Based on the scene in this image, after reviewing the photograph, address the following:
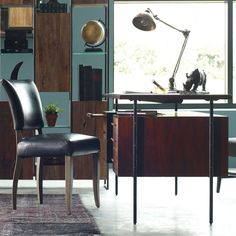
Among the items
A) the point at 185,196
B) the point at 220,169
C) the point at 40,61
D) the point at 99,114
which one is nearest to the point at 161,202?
the point at 185,196

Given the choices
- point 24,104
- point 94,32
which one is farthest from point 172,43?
Answer: point 24,104

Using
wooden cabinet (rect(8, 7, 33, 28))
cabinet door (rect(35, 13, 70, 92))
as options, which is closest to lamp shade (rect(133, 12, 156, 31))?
cabinet door (rect(35, 13, 70, 92))

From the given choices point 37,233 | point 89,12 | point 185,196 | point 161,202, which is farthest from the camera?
point 89,12

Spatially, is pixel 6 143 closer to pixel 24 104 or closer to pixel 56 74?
pixel 56 74

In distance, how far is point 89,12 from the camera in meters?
7.05

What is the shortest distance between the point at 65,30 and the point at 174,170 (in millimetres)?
1942

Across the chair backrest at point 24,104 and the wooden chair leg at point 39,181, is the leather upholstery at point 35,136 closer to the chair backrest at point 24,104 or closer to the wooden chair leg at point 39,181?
the chair backrest at point 24,104

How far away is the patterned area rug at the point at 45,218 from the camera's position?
3.69 m

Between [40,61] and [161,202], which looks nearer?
[161,202]

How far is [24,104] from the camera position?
15.1 ft

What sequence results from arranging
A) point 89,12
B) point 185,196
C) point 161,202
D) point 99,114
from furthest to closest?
point 89,12, point 99,114, point 185,196, point 161,202

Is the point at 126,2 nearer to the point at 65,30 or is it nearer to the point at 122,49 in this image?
the point at 122,49

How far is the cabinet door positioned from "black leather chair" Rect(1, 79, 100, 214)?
79 centimetres

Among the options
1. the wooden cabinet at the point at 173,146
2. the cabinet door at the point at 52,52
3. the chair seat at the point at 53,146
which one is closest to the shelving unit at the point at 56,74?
the cabinet door at the point at 52,52
